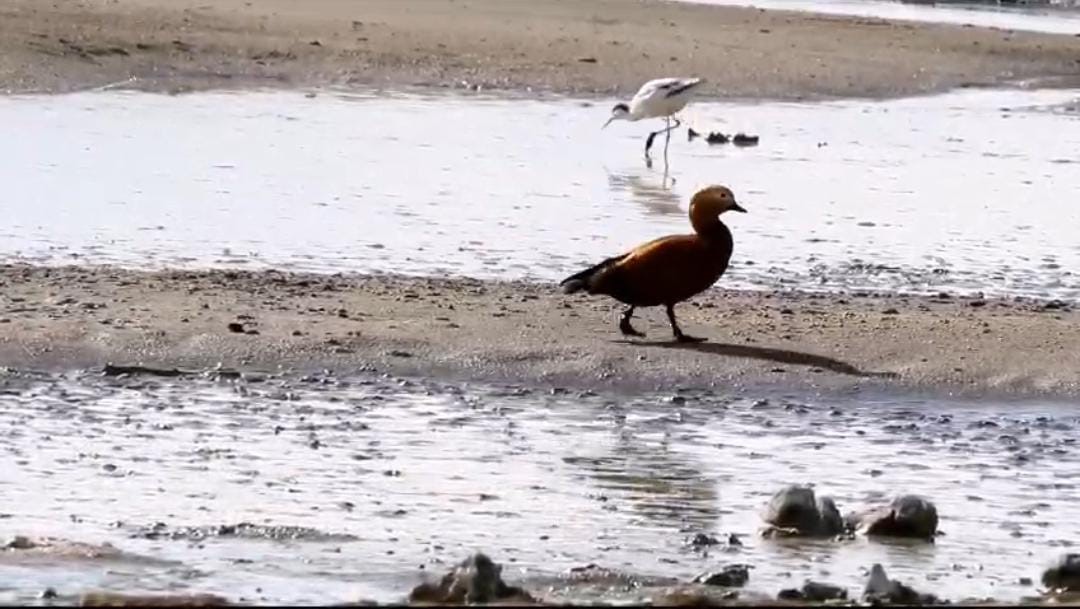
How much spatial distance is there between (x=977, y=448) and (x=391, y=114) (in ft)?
45.1

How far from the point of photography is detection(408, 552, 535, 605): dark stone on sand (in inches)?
249

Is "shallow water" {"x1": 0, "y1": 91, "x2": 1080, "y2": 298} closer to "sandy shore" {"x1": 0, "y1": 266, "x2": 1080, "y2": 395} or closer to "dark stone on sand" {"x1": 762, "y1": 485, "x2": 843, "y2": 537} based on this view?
"sandy shore" {"x1": 0, "y1": 266, "x2": 1080, "y2": 395}

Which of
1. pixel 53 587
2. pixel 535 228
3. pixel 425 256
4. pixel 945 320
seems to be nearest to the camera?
pixel 53 587

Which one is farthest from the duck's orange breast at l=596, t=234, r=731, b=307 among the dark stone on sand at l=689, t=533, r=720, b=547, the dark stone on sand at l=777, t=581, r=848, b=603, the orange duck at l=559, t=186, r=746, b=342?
the dark stone on sand at l=777, t=581, r=848, b=603

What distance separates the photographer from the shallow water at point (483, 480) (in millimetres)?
7262

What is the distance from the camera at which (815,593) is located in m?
6.59

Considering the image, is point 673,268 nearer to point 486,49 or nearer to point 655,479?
point 655,479

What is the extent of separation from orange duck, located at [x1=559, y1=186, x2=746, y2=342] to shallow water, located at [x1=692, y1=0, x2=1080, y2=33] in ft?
89.6

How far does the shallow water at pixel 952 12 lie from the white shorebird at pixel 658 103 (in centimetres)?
1692

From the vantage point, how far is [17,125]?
2003 cm

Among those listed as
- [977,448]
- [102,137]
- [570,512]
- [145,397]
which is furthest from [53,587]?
[102,137]

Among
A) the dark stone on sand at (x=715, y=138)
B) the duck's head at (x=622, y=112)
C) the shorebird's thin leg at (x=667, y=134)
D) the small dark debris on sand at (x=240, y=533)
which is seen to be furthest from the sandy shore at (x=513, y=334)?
the dark stone on sand at (x=715, y=138)

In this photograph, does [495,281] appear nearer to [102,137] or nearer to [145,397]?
[145,397]

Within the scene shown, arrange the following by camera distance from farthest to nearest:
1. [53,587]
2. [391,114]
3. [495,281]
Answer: [391,114] → [495,281] → [53,587]
